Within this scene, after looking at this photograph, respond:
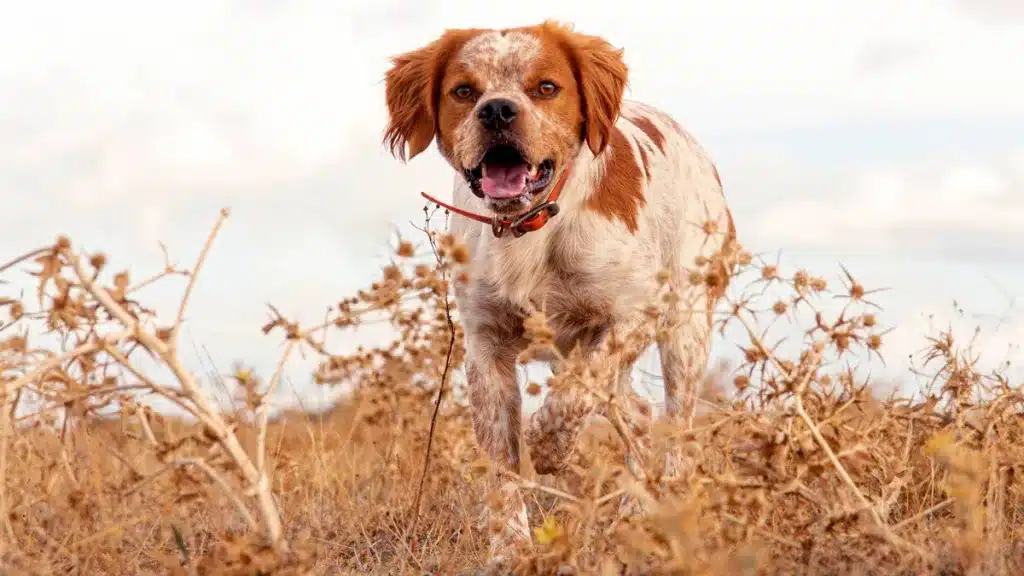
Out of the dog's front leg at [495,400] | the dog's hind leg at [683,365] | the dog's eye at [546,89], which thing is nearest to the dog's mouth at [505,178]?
the dog's eye at [546,89]

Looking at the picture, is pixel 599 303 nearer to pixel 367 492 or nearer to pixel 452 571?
pixel 452 571

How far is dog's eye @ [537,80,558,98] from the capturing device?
13.2 ft

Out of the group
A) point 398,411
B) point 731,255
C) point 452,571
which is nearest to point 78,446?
point 452,571

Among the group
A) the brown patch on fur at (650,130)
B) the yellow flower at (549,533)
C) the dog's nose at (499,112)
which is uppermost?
the brown patch on fur at (650,130)

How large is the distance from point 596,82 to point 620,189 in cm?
39

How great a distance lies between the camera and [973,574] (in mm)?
2496

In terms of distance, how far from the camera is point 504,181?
3936 mm

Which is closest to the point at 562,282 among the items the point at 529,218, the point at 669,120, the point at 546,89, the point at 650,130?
the point at 529,218

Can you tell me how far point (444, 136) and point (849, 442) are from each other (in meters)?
1.84

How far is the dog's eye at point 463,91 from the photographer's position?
4.06m

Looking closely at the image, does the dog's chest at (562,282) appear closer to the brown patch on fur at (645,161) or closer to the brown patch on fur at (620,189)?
the brown patch on fur at (620,189)

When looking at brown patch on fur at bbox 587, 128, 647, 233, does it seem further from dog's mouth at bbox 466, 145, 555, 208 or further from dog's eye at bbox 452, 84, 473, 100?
dog's eye at bbox 452, 84, 473, 100

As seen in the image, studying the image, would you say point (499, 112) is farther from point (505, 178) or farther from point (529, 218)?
point (529, 218)

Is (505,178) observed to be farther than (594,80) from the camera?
No
